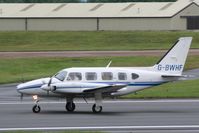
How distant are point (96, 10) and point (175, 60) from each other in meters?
62.0

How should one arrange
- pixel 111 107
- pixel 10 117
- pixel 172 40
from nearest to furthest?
1. pixel 10 117
2. pixel 111 107
3. pixel 172 40

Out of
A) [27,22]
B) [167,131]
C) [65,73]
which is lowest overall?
[167,131]

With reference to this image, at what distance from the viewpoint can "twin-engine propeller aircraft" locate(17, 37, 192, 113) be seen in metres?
27.1

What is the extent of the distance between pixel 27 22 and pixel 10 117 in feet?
212

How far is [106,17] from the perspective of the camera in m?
87.2

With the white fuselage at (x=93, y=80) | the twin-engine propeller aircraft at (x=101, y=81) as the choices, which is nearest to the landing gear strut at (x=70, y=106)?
the twin-engine propeller aircraft at (x=101, y=81)

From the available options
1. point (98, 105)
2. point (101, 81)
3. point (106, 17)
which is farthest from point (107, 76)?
point (106, 17)

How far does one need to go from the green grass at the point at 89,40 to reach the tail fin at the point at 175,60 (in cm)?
3780

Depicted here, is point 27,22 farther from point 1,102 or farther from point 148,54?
point 1,102

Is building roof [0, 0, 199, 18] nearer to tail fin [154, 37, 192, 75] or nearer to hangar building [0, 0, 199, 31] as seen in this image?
hangar building [0, 0, 199, 31]

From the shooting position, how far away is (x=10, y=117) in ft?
83.8

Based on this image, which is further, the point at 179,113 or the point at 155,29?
the point at 155,29

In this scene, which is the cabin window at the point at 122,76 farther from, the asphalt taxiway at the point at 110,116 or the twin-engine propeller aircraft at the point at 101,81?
the asphalt taxiway at the point at 110,116

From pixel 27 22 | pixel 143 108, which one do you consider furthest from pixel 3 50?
pixel 143 108
